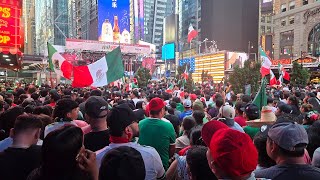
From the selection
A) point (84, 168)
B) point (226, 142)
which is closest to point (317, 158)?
point (226, 142)

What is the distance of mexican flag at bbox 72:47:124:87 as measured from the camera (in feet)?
27.8

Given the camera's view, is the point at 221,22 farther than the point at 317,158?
Yes

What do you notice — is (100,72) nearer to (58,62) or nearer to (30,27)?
(58,62)

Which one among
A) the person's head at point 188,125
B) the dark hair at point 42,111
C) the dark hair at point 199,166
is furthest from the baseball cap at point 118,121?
the dark hair at point 42,111

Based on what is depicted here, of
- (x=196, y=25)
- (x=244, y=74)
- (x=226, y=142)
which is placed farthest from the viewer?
(x=196, y=25)

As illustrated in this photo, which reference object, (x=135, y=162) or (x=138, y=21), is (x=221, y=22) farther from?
(x=135, y=162)

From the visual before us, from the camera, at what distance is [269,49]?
5656cm

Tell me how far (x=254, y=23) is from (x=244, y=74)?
2176 inches

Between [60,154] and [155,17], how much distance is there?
13620 cm

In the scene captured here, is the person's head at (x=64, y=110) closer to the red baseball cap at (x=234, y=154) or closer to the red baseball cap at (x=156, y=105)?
the red baseball cap at (x=156, y=105)

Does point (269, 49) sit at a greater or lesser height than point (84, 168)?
greater

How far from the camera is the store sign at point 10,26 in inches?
449

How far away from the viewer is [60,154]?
6.35 feet

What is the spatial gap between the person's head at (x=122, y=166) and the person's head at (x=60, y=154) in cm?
24
